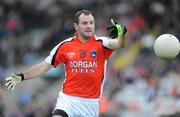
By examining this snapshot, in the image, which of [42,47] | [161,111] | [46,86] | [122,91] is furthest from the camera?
[42,47]

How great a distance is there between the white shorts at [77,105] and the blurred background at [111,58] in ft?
10.7

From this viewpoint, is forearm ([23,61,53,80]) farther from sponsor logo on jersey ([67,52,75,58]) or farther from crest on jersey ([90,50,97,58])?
crest on jersey ([90,50,97,58])

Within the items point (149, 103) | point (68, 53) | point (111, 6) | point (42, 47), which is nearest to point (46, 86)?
point (42, 47)

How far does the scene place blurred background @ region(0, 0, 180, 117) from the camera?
18.1m

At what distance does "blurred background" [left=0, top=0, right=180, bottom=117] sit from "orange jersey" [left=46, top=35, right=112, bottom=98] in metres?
3.35

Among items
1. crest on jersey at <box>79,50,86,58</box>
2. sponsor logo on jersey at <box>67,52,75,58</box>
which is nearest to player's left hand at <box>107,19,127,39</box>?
crest on jersey at <box>79,50,86,58</box>

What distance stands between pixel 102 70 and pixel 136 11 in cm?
1009

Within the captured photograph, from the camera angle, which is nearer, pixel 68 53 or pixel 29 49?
pixel 68 53

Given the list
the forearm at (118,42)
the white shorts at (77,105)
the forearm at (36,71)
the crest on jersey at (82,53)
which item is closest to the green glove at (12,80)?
the forearm at (36,71)

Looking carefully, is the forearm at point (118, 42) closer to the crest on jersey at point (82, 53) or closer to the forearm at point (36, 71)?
the crest on jersey at point (82, 53)

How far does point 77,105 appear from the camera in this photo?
12.4 m

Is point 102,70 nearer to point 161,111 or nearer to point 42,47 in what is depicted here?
point 161,111

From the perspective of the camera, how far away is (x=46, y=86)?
21812 mm

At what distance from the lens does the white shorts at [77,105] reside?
12.4 m
